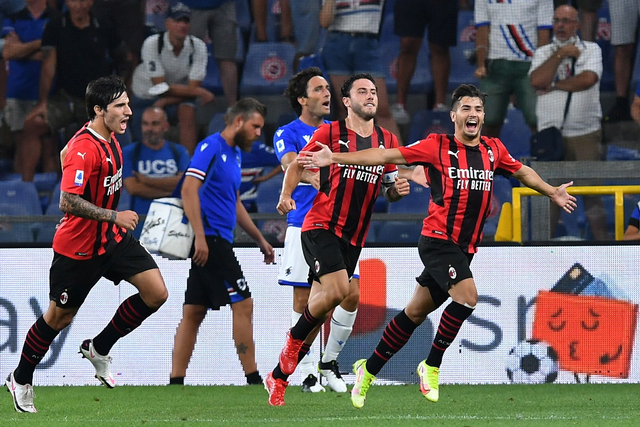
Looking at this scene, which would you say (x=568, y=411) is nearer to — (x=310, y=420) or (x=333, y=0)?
(x=310, y=420)

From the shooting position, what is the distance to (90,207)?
5887 mm

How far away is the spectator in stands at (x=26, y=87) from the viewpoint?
444 inches

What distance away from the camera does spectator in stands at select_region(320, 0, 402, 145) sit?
1122 cm

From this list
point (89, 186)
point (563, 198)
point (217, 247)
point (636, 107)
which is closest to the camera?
point (89, 186)

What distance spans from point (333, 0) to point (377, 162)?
5.83 m

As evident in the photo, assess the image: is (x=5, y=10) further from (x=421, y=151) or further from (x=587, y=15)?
(x=421, y=151)

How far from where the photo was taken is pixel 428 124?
11281 millimetres

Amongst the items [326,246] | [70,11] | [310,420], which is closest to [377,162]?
[326,246]

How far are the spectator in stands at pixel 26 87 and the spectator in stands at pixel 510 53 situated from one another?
4919 millimetres

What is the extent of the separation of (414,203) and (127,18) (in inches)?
156

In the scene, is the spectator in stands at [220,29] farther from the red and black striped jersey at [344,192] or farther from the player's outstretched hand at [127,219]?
the player's outstretched hand at [127,219]

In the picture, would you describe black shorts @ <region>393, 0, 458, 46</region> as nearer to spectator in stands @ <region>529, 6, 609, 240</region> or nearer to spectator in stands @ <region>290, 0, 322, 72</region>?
spectator in stands @ <region>290, 0, 322, 72</region>

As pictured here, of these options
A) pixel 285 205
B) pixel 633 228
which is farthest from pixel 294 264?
pixel 633 228

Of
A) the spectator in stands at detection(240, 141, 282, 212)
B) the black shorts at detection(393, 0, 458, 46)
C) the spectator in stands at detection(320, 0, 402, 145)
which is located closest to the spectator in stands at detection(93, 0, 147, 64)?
the spectator in stands at detection(240, 141, 282, 212)
